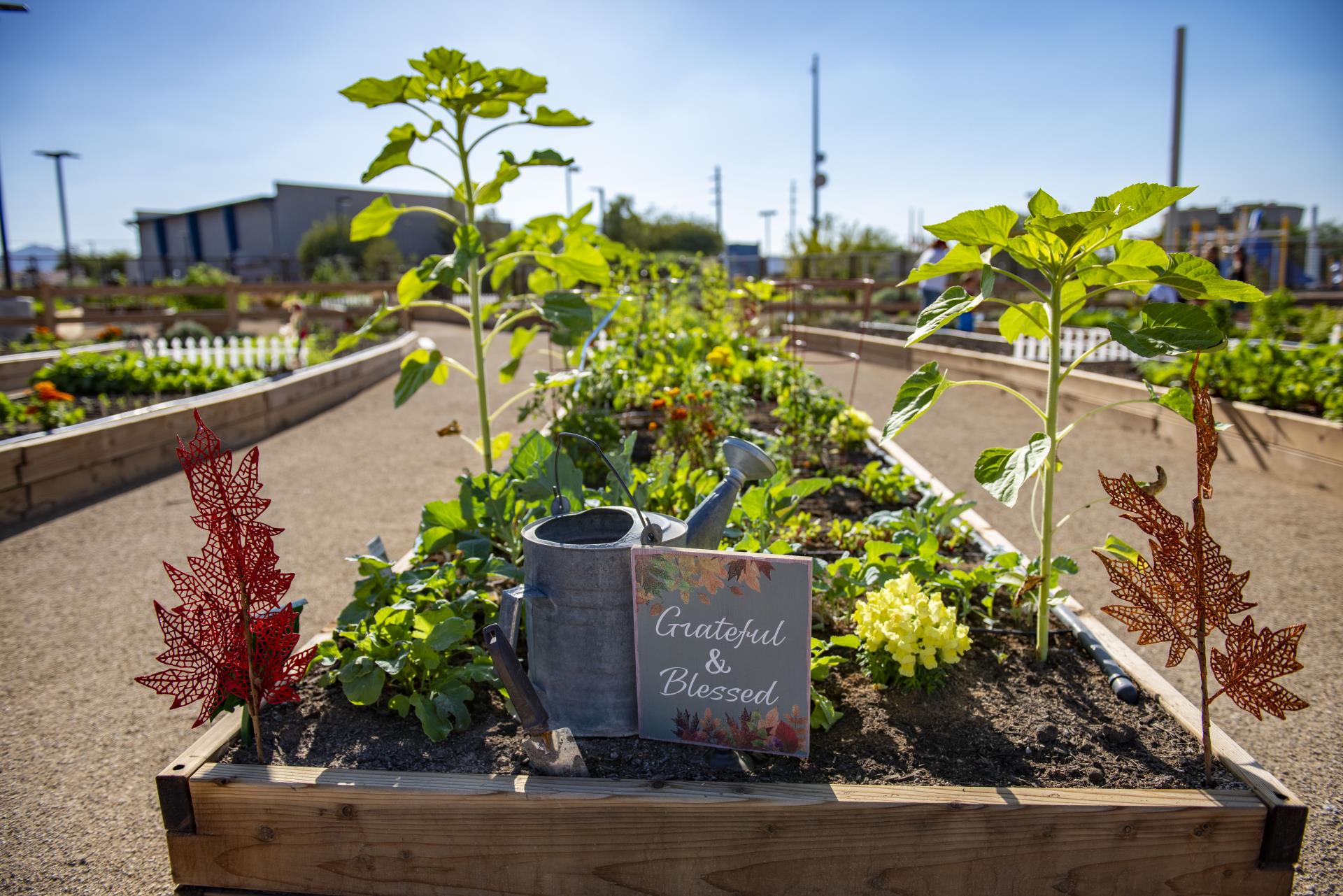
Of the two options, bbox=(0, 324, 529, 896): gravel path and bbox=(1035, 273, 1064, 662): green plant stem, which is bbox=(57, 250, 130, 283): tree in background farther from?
bbox=(1035, 273, 1064, 662): green plant stem

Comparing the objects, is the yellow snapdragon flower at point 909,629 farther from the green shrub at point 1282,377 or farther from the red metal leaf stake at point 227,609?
the green shrub at point 1282,377

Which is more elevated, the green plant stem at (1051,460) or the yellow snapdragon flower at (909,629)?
the green plant stem at (1051,460)

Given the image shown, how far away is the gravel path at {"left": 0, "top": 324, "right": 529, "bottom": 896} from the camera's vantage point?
184cm

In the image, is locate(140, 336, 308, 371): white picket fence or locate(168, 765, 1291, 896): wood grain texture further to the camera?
locate(140, 336, 308, 371): white picket fence

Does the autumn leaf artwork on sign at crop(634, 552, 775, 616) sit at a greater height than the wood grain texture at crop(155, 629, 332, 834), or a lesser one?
greater

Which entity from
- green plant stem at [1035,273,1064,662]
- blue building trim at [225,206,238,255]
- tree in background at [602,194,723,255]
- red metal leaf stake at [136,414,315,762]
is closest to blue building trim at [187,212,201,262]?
blue building trim at [225,206,238,255]

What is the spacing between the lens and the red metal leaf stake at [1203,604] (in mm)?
1450

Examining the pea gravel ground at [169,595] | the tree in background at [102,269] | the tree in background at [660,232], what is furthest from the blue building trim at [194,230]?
the pea gravel ground at [169,595]

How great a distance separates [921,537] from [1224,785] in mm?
944

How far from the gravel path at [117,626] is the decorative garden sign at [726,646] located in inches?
45.1

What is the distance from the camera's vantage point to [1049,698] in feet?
6.18

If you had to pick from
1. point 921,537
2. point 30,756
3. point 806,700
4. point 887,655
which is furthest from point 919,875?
point 30,756

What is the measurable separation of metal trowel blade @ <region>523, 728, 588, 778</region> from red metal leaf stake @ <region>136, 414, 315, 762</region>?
1.78 feet

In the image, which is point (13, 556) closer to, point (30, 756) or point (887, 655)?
point (30, 756)
